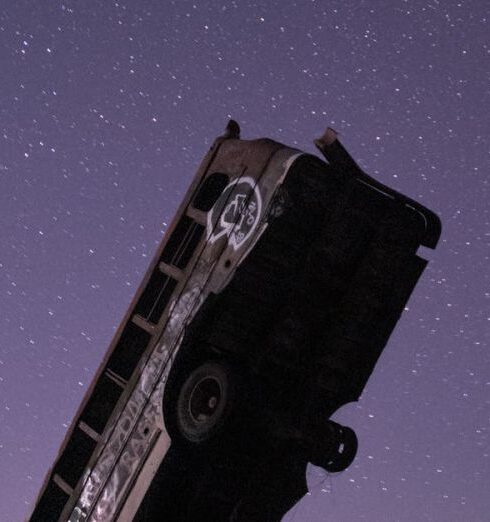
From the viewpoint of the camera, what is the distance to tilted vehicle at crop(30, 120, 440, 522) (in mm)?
4266

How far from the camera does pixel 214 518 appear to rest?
437cm

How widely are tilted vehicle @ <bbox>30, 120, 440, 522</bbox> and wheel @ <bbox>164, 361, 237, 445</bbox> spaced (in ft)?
0.04

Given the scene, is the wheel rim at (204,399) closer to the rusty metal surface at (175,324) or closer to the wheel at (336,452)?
the rusty metal surface at (175,324)

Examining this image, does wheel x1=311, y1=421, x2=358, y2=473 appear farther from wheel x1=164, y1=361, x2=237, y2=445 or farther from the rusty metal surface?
the rusty metal surface

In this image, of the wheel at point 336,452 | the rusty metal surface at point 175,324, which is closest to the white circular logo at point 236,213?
the rusty metal surface at point 175,324

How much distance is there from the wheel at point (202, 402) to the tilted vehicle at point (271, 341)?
13 millimetres

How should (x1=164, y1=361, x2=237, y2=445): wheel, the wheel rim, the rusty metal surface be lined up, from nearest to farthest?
(x1=164, y1=361, x2=237, y2=445): wheel → the wheel rim → the rusty metal surface

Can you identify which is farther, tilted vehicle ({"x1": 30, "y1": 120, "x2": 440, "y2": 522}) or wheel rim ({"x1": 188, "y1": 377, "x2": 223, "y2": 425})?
tilted vehicle ({"x1": 30, "y1": 120, "x2": 440, "y2": 522})

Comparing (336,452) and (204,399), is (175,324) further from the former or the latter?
(336,452)

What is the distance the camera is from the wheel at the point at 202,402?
404cm

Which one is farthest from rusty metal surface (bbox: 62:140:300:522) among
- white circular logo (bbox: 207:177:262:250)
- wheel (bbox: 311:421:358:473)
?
wheel (bbox: 311:421:358:473)

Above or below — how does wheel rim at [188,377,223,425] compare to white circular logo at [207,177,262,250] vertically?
below

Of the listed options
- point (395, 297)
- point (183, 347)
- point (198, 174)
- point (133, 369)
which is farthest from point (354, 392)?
point (198, 174)

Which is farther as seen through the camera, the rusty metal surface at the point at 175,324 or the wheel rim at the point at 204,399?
the rusty metal surface at the point at 175,324
